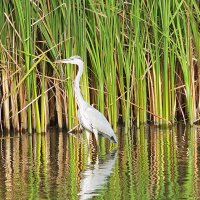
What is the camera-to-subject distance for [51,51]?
12.8 metres

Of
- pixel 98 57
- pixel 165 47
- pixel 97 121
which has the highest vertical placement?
pixel 165 47

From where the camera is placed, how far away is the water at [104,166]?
7.80 m

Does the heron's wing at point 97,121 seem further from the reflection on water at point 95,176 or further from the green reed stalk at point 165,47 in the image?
the green reed stalk at point 165,47

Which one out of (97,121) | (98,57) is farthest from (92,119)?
(98,57)

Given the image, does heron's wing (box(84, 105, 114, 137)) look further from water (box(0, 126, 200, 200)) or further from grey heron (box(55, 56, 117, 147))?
water (box(0, 126, 200, 200))

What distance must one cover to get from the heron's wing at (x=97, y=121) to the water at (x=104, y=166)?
280 mm

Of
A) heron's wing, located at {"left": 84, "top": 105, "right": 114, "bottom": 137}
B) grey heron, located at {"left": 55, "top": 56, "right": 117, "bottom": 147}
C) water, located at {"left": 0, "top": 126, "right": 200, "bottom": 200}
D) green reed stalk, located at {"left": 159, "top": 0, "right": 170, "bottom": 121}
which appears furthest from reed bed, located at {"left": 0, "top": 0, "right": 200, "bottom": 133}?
heron's wing, located at {"left": 84, "top": 105, "right": 114, "bottom": 137}

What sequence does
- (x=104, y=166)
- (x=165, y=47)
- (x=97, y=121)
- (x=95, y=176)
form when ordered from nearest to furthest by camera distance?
(x=95, y=176) < (x=104, y=166) < (x=97, y=121) < (x=165, y=47)

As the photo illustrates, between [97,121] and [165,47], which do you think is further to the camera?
[165,47]

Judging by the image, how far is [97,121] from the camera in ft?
37.2

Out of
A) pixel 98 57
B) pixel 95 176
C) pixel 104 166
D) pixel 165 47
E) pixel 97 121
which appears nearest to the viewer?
pixel 95 176

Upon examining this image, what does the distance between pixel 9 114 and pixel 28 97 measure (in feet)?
2.47

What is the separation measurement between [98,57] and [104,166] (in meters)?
3.12

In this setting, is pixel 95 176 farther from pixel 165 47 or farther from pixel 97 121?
pixel 165 47
